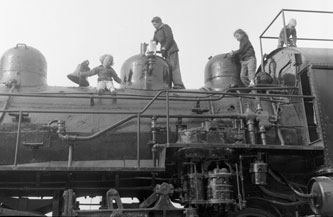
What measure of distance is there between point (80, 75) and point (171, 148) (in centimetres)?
289

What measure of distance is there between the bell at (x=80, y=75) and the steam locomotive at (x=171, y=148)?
495mm

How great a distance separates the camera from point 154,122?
264 inches

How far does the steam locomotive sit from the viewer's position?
20.1ft

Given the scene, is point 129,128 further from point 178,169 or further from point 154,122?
point 178,169

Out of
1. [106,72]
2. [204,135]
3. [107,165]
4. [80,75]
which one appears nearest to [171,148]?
[204,135]

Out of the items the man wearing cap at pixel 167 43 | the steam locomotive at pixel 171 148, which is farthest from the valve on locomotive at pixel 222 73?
the steam locomotive at pixel 171 148

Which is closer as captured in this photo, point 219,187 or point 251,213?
point 219,187

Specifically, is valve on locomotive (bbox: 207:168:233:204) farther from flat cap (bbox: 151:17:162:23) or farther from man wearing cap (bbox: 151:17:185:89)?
flat cap (bbox: 151:17:162:23)

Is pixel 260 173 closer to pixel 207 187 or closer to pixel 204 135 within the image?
pixel 207 187

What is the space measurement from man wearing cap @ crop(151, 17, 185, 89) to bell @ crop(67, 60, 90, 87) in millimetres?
1679

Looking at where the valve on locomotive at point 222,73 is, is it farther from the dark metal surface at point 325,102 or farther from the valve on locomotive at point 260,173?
the valve on locomotive at point 260,173

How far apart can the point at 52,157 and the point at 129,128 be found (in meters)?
1.31

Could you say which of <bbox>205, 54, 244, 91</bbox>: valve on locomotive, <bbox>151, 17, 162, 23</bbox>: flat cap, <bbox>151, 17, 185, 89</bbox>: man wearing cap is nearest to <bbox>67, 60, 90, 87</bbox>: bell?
<bbox>151, 17, 185, 89</bbox>: man wearing cap

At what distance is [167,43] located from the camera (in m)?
8.92
